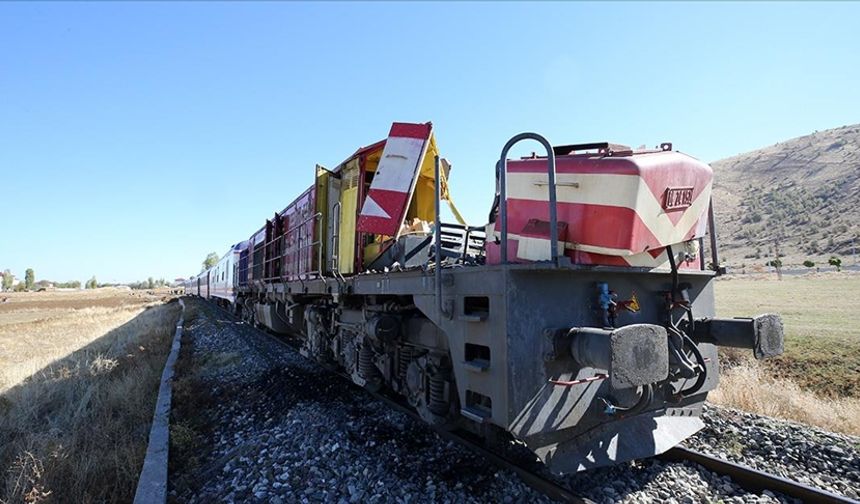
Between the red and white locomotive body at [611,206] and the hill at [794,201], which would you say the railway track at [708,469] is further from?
the hill at [794,201]

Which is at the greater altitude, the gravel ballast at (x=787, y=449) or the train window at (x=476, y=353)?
the train window at (x=476, y=353)

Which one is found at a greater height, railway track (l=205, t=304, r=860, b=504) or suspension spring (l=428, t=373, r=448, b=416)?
suspension spring (l=428, t=373, r=448, b=416)

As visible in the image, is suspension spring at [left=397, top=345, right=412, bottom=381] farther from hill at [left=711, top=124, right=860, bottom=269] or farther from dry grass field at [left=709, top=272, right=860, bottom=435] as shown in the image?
hill at [left=711, top=124, right=860, bottom=269]

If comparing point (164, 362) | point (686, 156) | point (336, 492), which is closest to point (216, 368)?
point (164, 362)

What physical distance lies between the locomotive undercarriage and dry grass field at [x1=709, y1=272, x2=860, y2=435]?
8.56 ft

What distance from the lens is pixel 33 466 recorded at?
444 centimetres

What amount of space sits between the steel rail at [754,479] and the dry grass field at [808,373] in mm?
2631

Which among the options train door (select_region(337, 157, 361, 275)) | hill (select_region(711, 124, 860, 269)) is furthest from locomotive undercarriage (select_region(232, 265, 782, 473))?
hill (select_region(711, 124, 860, 269))

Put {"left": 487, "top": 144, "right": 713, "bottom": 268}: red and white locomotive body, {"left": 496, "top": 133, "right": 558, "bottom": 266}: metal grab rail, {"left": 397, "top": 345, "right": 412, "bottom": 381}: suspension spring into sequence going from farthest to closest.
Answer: {"left": 397, "top": 345, "right": 412, "bottom": 381}: suspension spring < {"left": 487, "top": 144, "right": 713, "bottom": 268}: red and white locomotive body < {"left": 496, "top": 133, "right": 558, "bottom": 266}: metal grab rail

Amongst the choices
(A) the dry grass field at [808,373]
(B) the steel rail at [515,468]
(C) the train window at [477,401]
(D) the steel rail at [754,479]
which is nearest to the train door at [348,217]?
(B) the steel rail at [515,468]

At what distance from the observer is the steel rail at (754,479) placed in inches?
134

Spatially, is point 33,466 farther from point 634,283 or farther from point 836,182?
point 836,182

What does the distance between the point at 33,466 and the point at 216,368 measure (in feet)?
17.7

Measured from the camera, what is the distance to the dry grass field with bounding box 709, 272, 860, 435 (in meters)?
5.89
